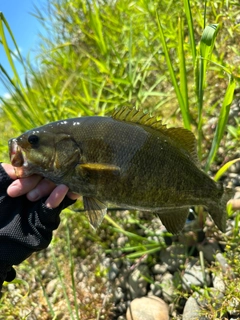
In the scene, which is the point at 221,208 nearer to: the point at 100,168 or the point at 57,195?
the point at 100,168

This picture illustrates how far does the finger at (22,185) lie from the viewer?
1.72m

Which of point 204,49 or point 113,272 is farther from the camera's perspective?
point 113,272

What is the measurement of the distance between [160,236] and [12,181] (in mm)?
1319

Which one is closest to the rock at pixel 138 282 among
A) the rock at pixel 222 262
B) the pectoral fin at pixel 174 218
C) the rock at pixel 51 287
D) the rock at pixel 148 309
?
the rock at pixel 148 309

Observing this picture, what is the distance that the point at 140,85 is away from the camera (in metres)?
3.55

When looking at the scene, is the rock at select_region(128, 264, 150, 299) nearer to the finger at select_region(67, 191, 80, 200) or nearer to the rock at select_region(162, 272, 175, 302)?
the rock at select_region(162, 272, 175, 302)

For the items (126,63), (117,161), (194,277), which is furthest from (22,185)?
(126,63)

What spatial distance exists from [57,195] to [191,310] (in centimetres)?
123

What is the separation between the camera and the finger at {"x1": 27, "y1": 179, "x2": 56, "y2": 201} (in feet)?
5.79

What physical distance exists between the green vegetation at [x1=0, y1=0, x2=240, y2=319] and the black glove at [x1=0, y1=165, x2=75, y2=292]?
0.58m

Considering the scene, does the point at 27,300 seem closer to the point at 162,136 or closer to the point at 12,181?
the point at 12,181

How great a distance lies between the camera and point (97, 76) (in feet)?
13.3

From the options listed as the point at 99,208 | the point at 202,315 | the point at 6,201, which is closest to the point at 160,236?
the point at 202,315

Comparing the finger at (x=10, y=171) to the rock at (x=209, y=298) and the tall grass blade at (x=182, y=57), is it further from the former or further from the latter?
the rock at (x=209, y=298)
